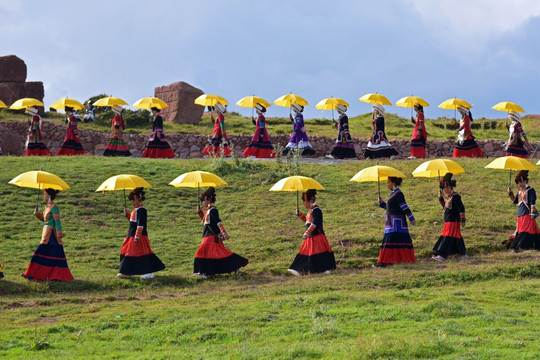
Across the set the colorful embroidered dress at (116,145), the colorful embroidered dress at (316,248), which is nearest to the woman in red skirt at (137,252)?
the colorful embroidered dress at (316,248)

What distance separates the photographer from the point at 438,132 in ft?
124

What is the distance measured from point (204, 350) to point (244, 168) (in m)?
16.0

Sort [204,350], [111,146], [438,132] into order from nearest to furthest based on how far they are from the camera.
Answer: [204,350] < [111,146] < [438,132]

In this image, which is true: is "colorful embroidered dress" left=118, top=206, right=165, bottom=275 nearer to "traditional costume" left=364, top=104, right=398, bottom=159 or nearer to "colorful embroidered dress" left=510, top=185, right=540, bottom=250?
"colorful embroidered dress" left=510, top=185, right=540, bottom=250

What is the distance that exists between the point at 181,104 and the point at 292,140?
13925mm

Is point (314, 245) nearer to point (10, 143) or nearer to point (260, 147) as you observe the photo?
point (260, 147)

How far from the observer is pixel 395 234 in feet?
52.0

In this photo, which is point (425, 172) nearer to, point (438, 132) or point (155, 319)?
point (155, 319)

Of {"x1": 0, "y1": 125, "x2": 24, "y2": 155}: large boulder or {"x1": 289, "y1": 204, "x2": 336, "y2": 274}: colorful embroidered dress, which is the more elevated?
{"x1": 0, "y1": 125, "x2": 24, "y2": 155}: large boulder

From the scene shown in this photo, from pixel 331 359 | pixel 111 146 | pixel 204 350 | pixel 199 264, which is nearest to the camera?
pixel 331 359

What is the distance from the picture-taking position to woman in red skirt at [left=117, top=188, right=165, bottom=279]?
1540cm

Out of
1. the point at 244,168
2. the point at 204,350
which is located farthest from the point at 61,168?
the point at 204,350

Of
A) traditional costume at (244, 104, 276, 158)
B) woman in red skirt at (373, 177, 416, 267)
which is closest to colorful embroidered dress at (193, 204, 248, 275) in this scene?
woman in red skirt at (373, 177, 416, 267)

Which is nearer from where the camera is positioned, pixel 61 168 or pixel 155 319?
pixel 155 319
